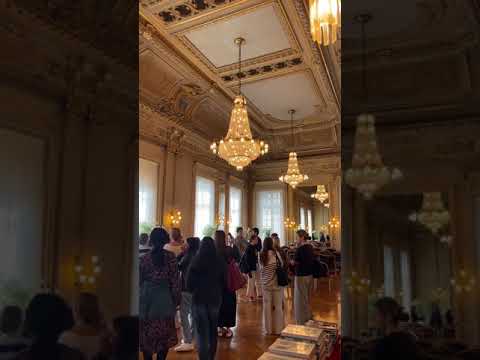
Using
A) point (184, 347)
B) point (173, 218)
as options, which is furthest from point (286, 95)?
point (184, 347)

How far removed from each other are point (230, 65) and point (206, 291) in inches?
184

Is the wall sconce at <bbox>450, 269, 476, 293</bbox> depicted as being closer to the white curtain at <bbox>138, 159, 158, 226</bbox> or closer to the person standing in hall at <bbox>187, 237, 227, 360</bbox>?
the person standing in hall at <bbox>187, 237, 227, 360</bbox>

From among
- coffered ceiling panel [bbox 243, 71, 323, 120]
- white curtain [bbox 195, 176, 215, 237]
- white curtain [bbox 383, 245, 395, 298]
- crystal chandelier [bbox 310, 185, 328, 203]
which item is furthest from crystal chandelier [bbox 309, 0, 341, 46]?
white curtain [bbox 195, 176, 215, 237]

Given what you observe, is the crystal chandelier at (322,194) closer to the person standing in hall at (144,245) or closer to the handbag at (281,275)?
the handbag at (281,275)

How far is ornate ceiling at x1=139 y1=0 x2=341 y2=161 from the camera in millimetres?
4727

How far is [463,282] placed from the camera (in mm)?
432

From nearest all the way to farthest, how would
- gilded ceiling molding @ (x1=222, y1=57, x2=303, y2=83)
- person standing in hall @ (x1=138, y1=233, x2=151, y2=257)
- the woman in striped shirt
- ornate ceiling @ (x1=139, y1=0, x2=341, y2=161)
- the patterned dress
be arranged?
the patterned dress < person standing in hall @ (x1=138, y1=233, x2=151, y2=257) < the woman in striped shirt < ornate ceiling @ (x1=139, y1=0, x2=341, y2=161) < gilded ceiling molding @ (x1=222, y1=57, x2=303, y2=83)

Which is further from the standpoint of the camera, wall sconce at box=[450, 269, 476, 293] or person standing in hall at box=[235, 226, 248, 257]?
person standing in hall at box=[235, 226, 248, 257]

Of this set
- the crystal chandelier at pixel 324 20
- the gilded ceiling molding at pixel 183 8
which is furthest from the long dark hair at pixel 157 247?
the gilded ceiling molding at pixel 183 8

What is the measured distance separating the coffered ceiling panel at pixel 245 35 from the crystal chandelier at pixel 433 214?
15.3 feet

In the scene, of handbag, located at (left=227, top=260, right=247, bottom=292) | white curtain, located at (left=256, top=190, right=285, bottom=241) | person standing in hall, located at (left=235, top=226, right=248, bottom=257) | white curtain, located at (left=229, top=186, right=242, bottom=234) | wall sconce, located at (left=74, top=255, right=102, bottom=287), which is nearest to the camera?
wall sconce, located at (left=74, top=255, right=102, bottom=287)

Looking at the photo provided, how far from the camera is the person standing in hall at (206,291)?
2.66 metres

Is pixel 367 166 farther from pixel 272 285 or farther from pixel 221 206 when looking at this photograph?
pixel 221 206

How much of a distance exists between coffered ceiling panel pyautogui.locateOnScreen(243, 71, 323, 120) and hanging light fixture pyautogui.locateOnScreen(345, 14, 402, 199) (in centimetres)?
655
